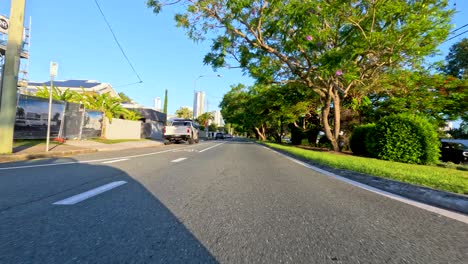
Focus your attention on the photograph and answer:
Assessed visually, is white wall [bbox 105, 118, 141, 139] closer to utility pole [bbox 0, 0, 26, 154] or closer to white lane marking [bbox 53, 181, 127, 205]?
utility pole [bbox 0, 0, 26, 154]

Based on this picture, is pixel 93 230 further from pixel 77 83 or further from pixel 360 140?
pixel 77 83

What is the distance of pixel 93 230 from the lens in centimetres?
309

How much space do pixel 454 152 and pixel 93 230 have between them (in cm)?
2518

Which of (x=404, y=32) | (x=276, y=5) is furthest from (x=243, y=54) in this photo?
(x=404, y=32)

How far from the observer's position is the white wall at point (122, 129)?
27203mm

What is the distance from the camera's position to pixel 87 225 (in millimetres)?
3242

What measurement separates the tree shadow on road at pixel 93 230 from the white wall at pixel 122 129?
23.3 metres

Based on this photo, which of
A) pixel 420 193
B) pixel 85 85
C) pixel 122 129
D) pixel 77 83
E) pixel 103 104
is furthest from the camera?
pixel 77 83

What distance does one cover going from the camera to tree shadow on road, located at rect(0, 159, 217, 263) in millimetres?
2498

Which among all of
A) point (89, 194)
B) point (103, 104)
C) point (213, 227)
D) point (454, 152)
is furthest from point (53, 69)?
point (454, 152)

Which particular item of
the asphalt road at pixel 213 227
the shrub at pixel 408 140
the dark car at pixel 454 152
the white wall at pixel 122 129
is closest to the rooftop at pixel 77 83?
the white wall at pixel 122 129

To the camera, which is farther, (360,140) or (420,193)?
(360,140)

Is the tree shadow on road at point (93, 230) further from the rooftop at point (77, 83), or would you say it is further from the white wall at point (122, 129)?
the rooftop at point (77, 83)

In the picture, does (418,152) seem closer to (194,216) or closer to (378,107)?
(378,107)
